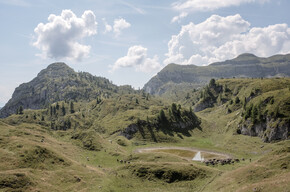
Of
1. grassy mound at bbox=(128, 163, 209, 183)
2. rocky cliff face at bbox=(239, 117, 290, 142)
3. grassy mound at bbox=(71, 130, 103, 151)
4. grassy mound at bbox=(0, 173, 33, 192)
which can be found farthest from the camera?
rocky cliff face at bbox=(239, 117, 290, 142)

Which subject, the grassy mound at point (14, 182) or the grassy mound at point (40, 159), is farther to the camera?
the grassy mound at point (40, 159)

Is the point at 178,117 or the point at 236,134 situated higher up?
the point at 178,117

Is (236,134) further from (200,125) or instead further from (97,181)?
(97,181)

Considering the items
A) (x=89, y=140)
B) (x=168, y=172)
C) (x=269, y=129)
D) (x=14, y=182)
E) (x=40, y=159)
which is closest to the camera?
(x=14, y=182)

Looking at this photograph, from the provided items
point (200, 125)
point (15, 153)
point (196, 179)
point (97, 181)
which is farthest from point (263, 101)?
point (15, 153)

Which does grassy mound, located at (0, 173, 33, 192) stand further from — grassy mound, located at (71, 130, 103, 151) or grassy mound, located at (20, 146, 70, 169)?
grassy mound, located at (71, 130, 103, 151)

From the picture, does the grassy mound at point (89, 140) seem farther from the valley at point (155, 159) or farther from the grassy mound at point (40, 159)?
the grassy mound at point (40, 159)

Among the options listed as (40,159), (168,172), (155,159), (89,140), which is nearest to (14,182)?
(40,159)

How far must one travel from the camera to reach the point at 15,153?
5356 centimetres

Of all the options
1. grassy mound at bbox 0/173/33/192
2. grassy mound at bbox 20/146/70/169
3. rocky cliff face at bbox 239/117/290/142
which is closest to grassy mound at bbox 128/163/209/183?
grassy mound at bbox 20/146/70/169

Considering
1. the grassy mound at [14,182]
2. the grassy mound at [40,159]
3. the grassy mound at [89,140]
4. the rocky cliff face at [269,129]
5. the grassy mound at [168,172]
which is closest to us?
the grassy mound at [14,182]

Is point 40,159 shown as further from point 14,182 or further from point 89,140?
point 89,140

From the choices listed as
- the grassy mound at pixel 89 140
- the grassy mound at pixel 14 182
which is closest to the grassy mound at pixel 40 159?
the grassy mound at pixel 14 182

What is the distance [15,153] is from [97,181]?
2559cm
